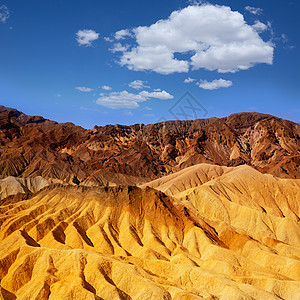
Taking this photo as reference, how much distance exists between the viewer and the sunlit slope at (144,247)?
4806cm

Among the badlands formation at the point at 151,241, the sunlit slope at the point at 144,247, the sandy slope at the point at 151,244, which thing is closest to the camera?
the sunlit slope at the point at 144,247

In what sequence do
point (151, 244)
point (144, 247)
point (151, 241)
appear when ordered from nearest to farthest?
point (144, 247) < point (151, 244) < point (151, 241)

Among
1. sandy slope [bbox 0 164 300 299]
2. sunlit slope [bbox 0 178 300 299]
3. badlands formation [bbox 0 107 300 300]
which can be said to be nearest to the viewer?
sunlit slope [bbox 0 178 300 299]

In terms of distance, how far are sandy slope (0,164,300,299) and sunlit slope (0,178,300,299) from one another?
18 cm

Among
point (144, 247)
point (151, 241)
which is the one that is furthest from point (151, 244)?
point (144, 247)

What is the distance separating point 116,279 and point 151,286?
612cm

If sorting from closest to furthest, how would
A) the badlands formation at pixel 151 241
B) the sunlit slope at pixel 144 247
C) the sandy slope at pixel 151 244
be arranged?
the sunlit slope at pixel 144 247
the sandy slope at pixel 151 244
the badlands formation at pixel 151 241

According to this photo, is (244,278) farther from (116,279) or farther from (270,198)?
(270,198)

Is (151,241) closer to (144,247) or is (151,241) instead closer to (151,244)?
(151,244)

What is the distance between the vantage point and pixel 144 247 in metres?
67.7

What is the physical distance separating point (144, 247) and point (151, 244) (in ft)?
9.09

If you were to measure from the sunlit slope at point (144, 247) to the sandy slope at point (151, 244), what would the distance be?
180 millimetres

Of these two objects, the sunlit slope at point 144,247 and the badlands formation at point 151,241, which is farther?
the badlands formation at point 151,241

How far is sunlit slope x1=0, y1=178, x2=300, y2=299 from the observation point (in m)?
48.1
